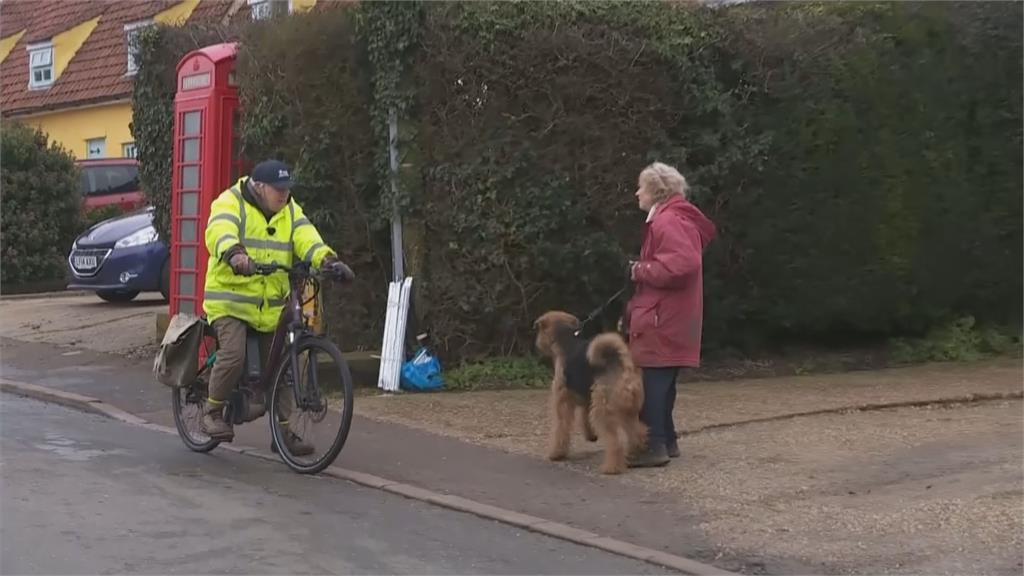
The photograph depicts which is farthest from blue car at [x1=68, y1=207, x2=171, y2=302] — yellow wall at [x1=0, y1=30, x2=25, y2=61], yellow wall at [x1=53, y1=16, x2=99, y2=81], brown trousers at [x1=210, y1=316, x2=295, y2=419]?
yellow wall at [x1=0, y1=30, x2=25, y2=61]

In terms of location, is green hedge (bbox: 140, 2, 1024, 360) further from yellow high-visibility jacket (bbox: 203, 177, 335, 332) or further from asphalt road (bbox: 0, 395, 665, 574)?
asphalt road (bbox: 0, 395, 665, 574)

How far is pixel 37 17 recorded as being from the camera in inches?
1278

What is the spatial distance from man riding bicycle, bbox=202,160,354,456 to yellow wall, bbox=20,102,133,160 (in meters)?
20.8

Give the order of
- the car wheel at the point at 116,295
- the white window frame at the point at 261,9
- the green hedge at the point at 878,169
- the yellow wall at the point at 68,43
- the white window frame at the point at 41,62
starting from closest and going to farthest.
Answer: the green hedge at the point at 878,169
the white window frame at the point at 261,9
the car wheel at the point at 116,295
the yellow wall at the point at 68,43
the white window frame at the point at 41,62

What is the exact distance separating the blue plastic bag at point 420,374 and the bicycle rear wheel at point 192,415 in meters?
2.41

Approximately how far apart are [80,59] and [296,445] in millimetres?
24449

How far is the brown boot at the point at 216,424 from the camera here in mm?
7992

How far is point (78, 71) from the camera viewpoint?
2970cm

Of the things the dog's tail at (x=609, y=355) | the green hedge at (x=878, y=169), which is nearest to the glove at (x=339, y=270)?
the dog's tail at (x=609, y=355)

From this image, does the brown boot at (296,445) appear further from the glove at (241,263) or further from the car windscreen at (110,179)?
the car windscreen at (110,179)

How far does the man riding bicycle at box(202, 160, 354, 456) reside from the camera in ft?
25.4

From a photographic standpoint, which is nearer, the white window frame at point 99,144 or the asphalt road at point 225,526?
the asphalt road at point 225,526

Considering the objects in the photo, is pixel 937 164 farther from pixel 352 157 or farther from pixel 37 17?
pixel 37 17

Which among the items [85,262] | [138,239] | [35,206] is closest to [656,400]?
[138,239]
